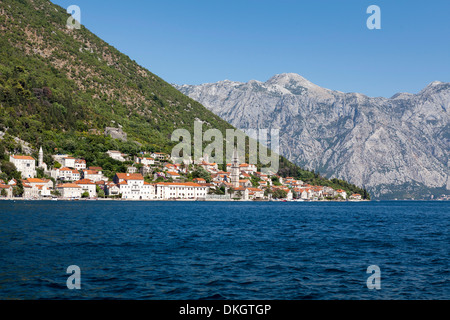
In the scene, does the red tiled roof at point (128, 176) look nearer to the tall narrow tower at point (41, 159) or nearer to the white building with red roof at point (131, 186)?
the white building with red roof at point (131, 186)

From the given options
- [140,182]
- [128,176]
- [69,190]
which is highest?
[128,176]

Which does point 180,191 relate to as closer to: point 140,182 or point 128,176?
point 140,182

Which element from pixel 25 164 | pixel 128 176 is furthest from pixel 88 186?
pixel 25 164

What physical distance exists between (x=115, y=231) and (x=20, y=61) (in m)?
163

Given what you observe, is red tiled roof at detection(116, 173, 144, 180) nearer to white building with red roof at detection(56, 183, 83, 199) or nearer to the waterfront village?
the waterfront village

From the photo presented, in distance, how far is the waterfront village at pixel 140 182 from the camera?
120m

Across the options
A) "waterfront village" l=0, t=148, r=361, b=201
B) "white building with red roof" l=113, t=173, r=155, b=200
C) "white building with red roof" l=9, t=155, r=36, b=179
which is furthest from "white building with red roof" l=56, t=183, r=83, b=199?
"white building with red roof" l=113, t=173, r=155, b=200

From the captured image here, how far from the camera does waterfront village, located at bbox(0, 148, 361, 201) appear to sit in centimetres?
12044

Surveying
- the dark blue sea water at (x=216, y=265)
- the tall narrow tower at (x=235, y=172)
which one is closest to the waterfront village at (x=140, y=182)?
the tall narrow tower at (x=235, y=172)

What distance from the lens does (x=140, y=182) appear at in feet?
456

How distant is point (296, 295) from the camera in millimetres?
17891
